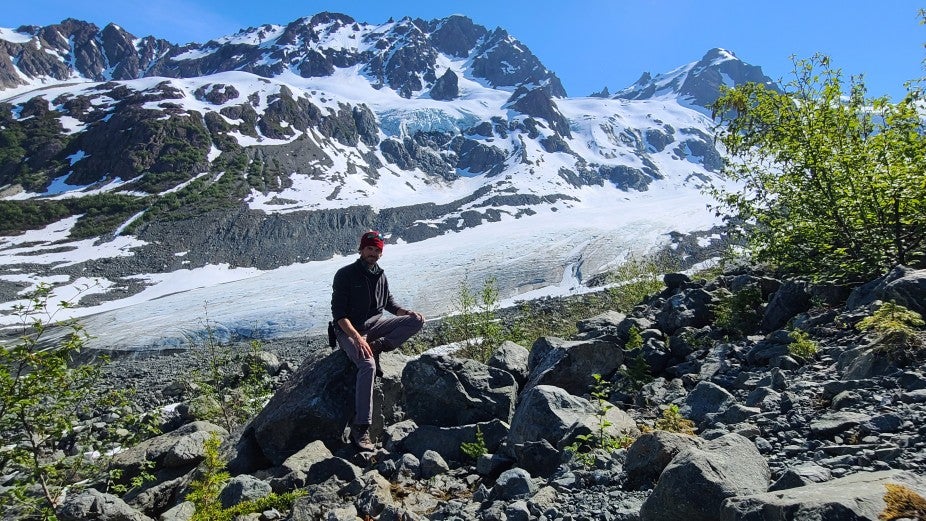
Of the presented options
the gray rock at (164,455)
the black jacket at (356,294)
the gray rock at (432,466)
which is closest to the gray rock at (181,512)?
the gray rock at (164,455)

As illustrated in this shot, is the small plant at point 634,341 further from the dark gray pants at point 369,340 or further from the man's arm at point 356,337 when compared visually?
the man's arm at point 356,337

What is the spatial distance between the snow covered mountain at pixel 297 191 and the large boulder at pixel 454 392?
3.68 metres

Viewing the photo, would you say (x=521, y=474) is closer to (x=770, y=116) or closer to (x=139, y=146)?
(x=770, y=116)

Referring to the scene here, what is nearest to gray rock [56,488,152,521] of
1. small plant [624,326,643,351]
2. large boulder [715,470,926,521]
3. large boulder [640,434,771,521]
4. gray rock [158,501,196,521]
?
gray rock [158,501,196,521]

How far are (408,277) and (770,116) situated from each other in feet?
98.2

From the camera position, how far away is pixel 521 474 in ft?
12.0

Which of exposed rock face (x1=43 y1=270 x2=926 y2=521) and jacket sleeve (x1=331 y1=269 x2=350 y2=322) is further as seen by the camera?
jacket sleeve (x1=331 y1=269 x2=350 y2=322)

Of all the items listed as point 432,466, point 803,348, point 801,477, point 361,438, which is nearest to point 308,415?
point 361,438

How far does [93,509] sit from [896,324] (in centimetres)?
604

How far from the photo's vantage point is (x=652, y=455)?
10.2 feet

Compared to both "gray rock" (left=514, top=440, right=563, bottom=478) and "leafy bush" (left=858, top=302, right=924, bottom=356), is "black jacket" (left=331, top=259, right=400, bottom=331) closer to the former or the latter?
"gray rock" (left=514, top=440, right=563, bottom=478)

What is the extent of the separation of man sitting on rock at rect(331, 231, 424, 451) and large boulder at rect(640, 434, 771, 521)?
3.51 m

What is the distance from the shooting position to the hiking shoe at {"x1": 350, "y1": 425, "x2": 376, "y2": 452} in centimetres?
540

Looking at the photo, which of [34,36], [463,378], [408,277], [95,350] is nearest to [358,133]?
[408,277]
